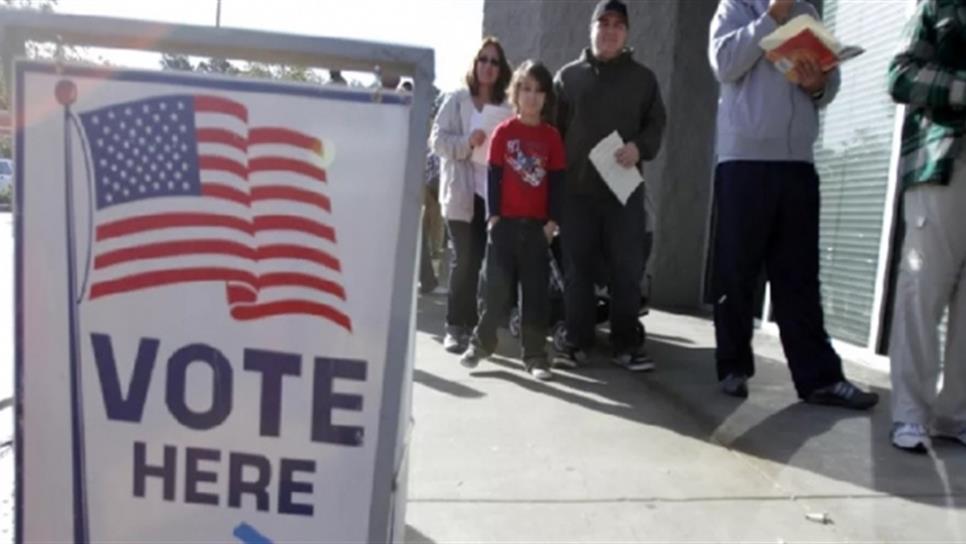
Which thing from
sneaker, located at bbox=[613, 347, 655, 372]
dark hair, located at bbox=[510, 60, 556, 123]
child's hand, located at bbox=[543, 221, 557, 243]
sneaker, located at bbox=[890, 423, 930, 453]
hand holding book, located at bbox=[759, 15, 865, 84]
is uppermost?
hand holding book, located at bbox=[759, 15, 865, 84]

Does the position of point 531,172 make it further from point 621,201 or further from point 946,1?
point 946,1

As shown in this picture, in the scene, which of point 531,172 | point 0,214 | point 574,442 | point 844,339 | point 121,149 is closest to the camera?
point 121,149

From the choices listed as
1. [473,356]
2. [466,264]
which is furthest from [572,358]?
[466,264]

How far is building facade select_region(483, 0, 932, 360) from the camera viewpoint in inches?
201

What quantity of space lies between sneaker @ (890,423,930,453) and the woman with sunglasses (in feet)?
8.41

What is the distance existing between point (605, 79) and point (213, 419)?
3.56m

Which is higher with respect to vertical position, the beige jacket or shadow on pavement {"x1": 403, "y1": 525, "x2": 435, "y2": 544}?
the beige jacket

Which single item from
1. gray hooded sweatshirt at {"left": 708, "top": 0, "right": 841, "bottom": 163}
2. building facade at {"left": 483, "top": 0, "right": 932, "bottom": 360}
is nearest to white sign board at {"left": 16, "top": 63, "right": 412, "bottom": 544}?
gray hooded sweatshirt at {"left": 708, "top": 0, "right": 841, "bottom": 163}

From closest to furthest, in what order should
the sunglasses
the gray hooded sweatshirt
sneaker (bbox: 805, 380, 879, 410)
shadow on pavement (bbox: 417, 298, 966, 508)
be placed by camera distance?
shadow on pavement (bbox: 417, 298, 966, 508) → the gray hooded sweatshirt → sneaker (bbox: 805, 380, 879, 410) → the sunglasses

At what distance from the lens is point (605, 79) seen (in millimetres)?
4680

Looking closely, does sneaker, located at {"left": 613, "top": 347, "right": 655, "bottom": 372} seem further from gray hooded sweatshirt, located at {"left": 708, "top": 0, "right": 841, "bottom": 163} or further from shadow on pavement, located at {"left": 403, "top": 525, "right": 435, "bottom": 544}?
shadow on pavement, located at {"left": 403, "top": 525, "right": 435, "bottom": 544}

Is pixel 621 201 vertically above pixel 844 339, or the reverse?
pixel 621 201

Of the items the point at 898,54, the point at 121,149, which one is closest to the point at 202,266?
the point at 121,149

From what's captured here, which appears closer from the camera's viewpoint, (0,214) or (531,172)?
(531,172)
